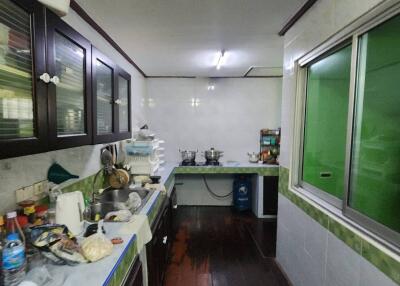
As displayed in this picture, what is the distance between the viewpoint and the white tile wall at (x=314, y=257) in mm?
1233

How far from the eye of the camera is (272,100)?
13.9 ft

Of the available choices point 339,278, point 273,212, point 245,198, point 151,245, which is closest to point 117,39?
point 151,245

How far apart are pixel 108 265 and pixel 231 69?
3.26 metres

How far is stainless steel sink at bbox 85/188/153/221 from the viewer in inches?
67.5

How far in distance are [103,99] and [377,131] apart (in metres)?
1.78

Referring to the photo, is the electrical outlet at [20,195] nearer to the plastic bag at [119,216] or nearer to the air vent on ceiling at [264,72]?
the plastic bag at [119,216]

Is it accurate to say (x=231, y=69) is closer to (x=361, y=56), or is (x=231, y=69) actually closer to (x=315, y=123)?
(x=315, y=123)

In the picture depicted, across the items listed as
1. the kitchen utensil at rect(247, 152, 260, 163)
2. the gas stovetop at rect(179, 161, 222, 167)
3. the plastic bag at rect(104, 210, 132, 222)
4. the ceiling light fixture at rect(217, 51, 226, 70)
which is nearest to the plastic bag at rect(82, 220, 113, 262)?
the plastic bag at rect(104, 210, 132, 222)

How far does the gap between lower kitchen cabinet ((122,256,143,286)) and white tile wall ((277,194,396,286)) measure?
1179 mm

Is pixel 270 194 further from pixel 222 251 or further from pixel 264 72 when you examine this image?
pixel 264 72

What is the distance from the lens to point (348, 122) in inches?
56.7

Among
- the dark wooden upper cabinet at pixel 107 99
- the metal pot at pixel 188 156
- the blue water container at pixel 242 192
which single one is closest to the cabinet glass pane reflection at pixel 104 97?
the dark wooden upper cabinet at pixel 107 99

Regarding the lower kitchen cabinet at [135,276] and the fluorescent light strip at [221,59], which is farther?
the fluorescent light strip at [221,59]

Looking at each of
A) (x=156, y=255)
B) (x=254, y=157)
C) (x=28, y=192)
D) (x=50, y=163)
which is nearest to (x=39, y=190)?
(x=28, y=192)
